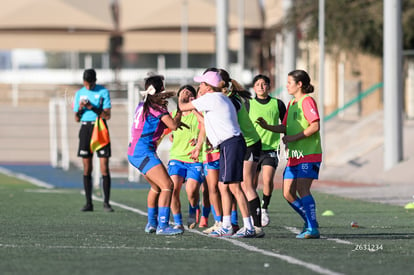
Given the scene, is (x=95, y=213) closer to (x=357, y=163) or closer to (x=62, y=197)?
(x=62, y=197)

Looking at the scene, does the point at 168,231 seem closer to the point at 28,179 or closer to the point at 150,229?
the point at 150,229

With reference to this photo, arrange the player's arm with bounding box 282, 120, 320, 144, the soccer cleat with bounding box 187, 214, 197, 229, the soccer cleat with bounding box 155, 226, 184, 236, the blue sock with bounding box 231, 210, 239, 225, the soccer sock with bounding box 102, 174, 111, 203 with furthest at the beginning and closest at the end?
the soccer sock with bounding box 102, 174, 111, 203
the soccer cleat with bounding box 187, 214, 197, 229
the blue sock with bounding box 231, 210, 239, 225
the soccer cleat with bounding box 155, 226, 184, 236
the player's arm with bounding box 282, 120, 320, 144

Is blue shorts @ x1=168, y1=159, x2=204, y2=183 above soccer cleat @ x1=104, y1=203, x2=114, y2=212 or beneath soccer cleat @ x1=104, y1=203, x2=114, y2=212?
above

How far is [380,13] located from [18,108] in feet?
61.1

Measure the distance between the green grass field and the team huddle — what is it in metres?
0.32

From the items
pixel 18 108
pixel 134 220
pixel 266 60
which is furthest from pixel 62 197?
pixel 266 60

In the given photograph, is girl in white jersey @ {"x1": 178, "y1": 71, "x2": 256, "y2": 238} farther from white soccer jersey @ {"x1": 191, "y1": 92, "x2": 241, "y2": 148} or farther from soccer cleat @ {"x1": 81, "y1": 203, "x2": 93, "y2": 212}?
soccer cleat @ {"x1": 81, "y1": 203, "x2": 93, "y2": 212}

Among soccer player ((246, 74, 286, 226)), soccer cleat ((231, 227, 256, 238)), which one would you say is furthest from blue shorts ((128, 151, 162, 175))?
soccer player ((246, 74, 286, 226))

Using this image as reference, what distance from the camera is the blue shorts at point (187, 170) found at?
52.3 ft

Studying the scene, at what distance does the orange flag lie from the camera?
1852 cm

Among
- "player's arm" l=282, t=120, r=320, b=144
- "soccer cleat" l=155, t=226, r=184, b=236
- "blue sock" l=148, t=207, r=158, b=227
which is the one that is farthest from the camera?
"blue sock" l=148, t=207, r=158, b=227

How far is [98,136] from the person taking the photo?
18625 millimetres

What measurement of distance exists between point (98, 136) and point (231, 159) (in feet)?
17.0

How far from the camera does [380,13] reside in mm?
39312
